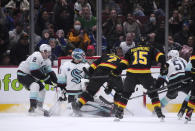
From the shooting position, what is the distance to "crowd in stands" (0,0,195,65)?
35.7 feet

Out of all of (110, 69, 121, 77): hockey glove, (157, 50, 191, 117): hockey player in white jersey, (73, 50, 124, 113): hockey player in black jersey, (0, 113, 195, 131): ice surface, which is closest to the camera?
(0, 113, 195, 131): ice surface

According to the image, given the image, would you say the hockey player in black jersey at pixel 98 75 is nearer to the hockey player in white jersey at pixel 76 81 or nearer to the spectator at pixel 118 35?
the hockey player in white jersey at pixel 76 81

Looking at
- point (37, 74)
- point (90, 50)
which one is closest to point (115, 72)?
point (37, 74)

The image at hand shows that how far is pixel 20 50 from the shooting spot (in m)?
10.8

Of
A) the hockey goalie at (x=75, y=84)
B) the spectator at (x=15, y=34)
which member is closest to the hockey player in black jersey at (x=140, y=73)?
the hockey goalie at (x=75, y=84)

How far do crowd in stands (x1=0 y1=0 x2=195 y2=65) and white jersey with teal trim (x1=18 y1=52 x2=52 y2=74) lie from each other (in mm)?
1452

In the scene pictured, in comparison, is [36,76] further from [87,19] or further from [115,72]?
[87,19]

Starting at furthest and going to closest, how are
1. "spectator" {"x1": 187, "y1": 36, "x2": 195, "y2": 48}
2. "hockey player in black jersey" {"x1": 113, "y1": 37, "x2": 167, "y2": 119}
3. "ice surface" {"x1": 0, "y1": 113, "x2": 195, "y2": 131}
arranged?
"spectator" {"x1": 187, "y1": 36, "x2": 195, "y2": 48}, "hockey player in black jersey" {"x1": 113, "y1": 37, "x2": 167, "y2": 119}, "ice surface" {"x1": 0, "y1": 113, "x2": 195, "y2": 131}

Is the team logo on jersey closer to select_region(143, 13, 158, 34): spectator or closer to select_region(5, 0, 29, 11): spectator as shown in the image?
select_region(5, 0, 29, 11): spectator

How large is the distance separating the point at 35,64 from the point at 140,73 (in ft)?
6.69

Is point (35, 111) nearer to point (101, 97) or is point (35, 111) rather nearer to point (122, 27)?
point (101, 97)

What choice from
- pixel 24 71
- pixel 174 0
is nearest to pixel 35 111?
pixel 24 71

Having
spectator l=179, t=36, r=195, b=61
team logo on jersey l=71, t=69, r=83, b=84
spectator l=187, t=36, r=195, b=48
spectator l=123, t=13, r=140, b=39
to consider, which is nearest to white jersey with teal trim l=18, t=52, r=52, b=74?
team logo on jersey l=71, t=69, r=83, b=84

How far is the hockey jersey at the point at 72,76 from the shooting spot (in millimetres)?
9141
